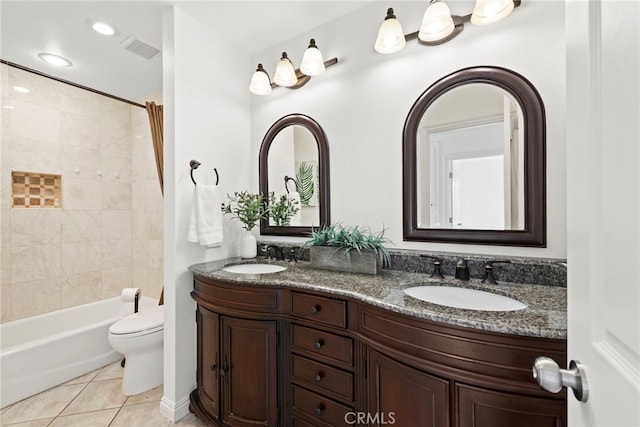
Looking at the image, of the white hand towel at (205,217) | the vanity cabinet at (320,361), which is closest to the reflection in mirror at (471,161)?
the vanity cabinet at (320,361)

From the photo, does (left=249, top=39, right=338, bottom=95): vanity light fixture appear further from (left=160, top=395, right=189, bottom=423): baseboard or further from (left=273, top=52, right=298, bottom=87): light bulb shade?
(left=160, top=395, right=189, bottom=423): baseboard

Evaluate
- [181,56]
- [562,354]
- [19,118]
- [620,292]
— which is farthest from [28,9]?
[562,354]

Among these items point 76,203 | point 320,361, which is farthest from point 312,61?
point 76,203

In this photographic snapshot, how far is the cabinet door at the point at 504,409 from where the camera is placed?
0.80 metres

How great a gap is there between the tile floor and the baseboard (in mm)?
26

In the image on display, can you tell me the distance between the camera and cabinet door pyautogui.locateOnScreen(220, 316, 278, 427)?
1.42m

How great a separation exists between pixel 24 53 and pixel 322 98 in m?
2.30

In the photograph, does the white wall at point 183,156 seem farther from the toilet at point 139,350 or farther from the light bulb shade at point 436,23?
the light bulb shade at point 436,23

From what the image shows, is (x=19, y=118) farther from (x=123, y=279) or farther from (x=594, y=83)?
(x=594, y=83)

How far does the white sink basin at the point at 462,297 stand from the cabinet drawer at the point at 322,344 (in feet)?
1.20

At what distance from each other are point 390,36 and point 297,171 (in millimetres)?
1014

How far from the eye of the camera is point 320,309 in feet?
4.23

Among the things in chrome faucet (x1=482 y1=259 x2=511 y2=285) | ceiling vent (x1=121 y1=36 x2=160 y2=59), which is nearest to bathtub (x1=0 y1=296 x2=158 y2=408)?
ceiling vent (x1=121 y1=36 x2=160 y2=59)

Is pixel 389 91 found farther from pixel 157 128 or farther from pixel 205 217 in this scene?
pixel 157 128
